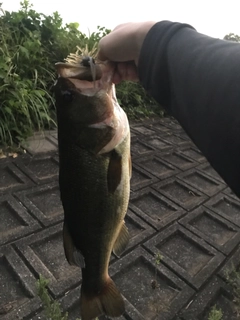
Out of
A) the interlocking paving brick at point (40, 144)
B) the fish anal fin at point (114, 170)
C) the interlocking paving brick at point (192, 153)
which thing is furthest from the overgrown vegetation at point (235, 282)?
the interlocking paving brick at point (192, 153)

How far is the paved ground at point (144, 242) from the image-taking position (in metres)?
2.40

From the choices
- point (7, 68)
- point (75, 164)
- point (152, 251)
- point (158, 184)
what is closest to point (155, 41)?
point (75, 164)

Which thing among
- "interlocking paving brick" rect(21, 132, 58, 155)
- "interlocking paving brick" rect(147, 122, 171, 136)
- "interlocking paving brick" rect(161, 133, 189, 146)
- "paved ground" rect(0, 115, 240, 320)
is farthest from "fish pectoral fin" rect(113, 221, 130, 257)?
"interlocking paving brick" rect(147, 122, 171, 136)

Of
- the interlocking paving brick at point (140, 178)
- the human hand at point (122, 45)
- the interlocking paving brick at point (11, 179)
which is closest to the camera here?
the human hand at point (122, 45)

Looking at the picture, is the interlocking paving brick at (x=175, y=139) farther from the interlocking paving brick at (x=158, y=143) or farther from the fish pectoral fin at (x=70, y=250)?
the fish pectoral fin at (x=70, y=250)

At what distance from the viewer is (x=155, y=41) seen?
1355 mm

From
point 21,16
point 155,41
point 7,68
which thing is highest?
point 155,41

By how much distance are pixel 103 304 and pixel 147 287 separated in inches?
47.1

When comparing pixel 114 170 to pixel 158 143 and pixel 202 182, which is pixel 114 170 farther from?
pixel 158 143

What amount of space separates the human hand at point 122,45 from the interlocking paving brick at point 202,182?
2.99 meters

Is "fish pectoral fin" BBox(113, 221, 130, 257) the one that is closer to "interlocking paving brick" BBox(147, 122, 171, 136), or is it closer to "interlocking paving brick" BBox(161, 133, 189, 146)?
"interlocking paving brick" BBox(161, 133, 189, 146)

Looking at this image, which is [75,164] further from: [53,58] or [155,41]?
[53,58]

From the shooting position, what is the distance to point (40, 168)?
12.6 ft

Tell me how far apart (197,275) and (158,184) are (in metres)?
1.50
